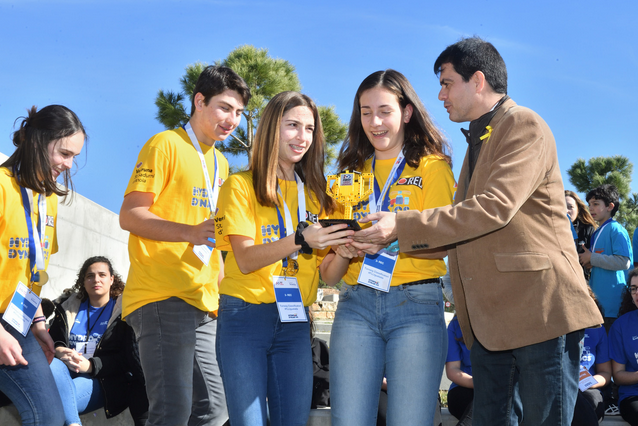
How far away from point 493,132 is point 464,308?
2.46ft

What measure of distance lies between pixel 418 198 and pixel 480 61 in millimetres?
654

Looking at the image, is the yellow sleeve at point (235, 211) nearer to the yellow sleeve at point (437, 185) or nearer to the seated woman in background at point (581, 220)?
the yellow sleeve at point (437, 185)

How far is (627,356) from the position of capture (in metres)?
4.25

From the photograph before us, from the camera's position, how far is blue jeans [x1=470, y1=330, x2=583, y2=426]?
2.08 metres

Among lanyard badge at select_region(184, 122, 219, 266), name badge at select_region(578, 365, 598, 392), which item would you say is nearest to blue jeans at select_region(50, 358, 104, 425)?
lanyard badge at select_region(184, 122, 219, 266)

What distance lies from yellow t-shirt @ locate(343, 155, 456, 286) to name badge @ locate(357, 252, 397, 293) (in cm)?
4

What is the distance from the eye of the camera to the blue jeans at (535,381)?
2080 millimetres

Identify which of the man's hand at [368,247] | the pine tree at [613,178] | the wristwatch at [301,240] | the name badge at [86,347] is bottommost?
the name badge at [86,347]

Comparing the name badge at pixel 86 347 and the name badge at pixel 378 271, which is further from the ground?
the name badge at pixel 378 271

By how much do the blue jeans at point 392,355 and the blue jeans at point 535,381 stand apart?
0.22 metres

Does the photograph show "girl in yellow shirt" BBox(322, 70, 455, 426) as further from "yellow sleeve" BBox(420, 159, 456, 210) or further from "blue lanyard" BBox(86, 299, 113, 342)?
"blue lanyard" BBox(86, 299, 113, 342)

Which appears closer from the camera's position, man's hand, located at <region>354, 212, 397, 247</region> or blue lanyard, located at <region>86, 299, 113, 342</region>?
man's hand, located at <region>354, 212, 397, 247</region>

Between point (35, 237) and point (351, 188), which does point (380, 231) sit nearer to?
point (351, 188)

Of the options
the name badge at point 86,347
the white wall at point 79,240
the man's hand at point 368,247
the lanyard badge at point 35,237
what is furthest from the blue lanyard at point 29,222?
the white wall at point 79,240
